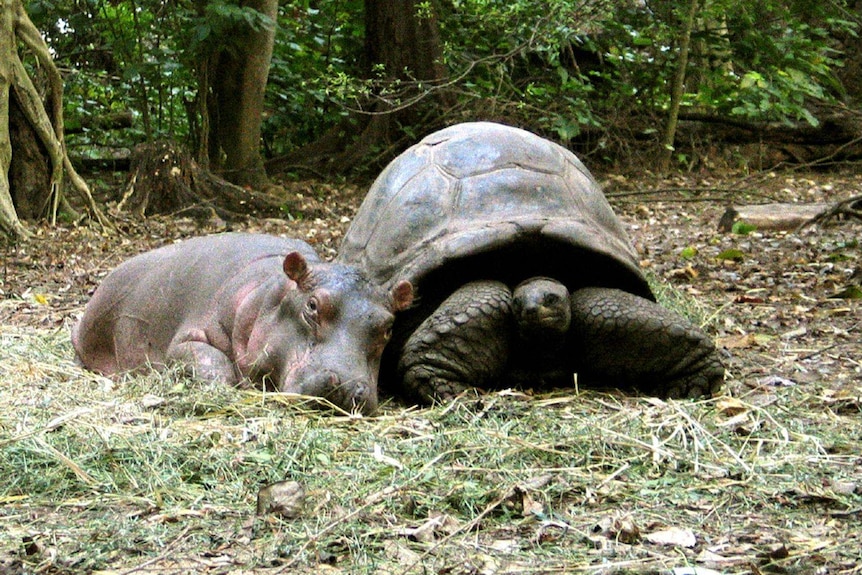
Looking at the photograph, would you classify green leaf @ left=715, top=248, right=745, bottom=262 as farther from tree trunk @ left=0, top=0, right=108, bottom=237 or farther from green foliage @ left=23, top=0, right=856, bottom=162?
tree trunk @ left=0, top=0, right=108, bottom=237

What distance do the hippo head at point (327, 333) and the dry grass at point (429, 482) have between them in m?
0.11

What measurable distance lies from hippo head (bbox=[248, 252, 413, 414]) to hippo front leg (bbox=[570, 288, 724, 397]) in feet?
2.50

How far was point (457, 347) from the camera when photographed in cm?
442

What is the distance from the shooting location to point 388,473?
333 cm

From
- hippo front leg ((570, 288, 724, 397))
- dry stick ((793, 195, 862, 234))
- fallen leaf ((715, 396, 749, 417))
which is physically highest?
hippo front leg ((570, 288, 724, 397))

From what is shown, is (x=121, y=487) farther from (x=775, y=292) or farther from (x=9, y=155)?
(x=9, y=155)

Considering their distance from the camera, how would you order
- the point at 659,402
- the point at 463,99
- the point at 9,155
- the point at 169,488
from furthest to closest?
the point at 463,99, the point at 9,155, the point at 659,402, the point at 169,488

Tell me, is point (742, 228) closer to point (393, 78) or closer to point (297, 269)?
point (393, 78)

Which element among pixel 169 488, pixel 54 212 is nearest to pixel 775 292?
pixel 169 488

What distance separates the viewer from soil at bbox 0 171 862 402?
5.27 m

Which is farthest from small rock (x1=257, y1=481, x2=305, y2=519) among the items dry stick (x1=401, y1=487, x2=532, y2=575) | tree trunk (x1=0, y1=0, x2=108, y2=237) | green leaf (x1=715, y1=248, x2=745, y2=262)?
tree trunk (x1=0, y1=0, x2=108, y2=237)

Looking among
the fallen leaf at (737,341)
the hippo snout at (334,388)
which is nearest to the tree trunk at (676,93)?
the fallen leaf at (737,341)

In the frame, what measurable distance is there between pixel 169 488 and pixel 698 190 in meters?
7.82

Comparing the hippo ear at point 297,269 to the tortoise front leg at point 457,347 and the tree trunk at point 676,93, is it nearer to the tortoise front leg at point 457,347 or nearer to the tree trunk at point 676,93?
the tortoise front leg at point 457,347
